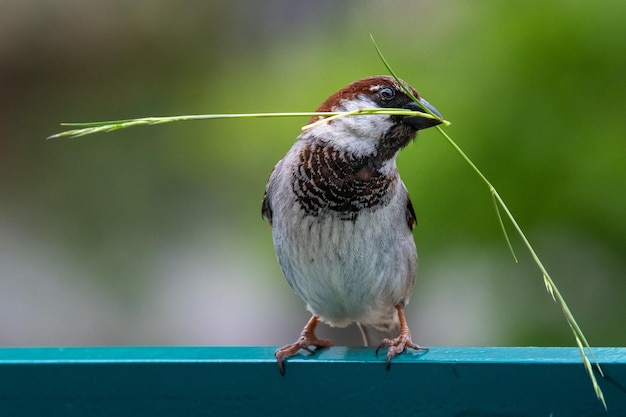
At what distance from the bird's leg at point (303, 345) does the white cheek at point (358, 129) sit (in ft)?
1.77

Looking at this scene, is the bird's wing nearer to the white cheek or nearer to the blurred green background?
the blurred green background

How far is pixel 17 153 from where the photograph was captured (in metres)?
5.54

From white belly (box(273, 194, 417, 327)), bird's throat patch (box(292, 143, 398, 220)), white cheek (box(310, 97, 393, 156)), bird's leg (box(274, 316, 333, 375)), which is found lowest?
bird's leg (box(274, 316, 333, 375))

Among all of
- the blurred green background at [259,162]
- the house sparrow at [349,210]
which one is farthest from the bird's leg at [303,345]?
the blurred green background at [259,162]

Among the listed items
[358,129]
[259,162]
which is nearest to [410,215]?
[358,129]

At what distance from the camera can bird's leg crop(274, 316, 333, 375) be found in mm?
2365

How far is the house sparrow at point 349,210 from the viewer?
262 cm

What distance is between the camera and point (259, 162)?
371 centimetres

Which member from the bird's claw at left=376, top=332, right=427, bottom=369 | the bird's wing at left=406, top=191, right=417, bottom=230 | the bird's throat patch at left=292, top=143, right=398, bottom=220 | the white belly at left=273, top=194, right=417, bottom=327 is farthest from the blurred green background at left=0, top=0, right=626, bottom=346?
the bird's claw at left=376, top=332, right=427, bottom=369
